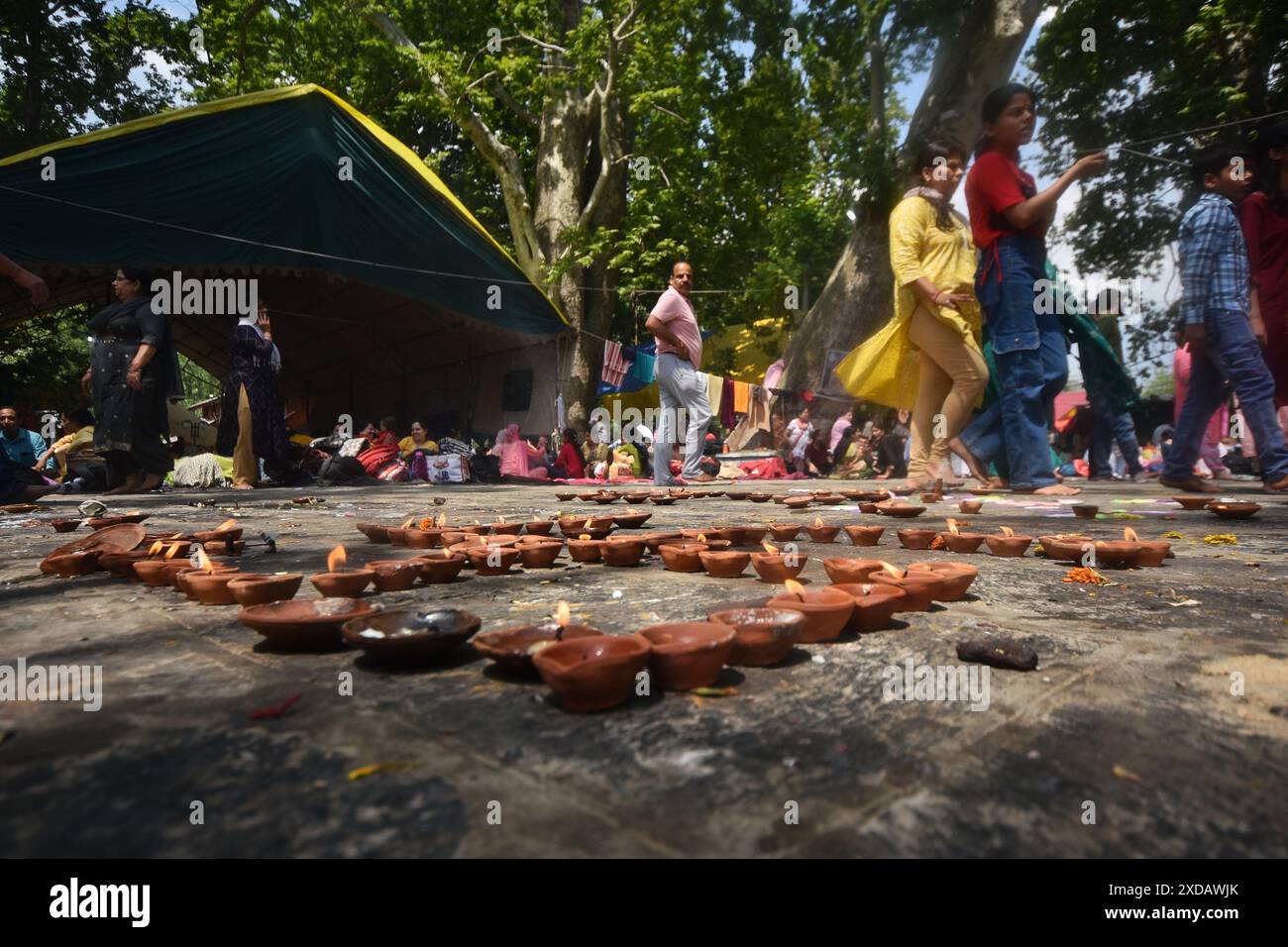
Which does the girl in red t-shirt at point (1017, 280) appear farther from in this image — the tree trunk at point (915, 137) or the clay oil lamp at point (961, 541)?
the tree trunk at point (915, 137)

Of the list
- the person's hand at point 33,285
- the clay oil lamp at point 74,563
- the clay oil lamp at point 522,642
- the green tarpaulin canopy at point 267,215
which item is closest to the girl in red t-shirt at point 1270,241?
the clay oil lamp at point 522,642

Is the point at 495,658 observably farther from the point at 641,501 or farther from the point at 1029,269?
the point at 1029,269

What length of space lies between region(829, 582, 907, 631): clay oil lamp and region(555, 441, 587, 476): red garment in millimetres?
10682

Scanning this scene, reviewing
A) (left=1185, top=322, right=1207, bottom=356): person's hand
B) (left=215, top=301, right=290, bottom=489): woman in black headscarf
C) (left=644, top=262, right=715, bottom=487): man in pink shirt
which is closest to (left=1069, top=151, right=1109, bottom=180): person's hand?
(left=1185, top=322, right=1207, bottom=356): person's hand

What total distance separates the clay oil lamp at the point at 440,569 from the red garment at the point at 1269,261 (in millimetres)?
5526

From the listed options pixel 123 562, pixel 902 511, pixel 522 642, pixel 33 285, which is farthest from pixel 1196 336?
pixel 33 285

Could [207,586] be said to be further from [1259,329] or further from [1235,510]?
[1259,329]

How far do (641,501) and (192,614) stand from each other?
3.54 meters

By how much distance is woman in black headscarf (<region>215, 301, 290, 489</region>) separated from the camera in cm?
716

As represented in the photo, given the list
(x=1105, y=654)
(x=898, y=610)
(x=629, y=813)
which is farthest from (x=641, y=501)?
(x=629, y=813)

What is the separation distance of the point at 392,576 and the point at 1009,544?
1.78 meters

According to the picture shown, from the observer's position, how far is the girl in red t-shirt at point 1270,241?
4.73 meters

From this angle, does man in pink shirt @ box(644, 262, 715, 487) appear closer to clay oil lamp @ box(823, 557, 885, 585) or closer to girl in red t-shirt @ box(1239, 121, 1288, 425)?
girl in red t-shirt @ box(1239, 121, 1288, 425)

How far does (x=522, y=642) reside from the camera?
40.9 inches
